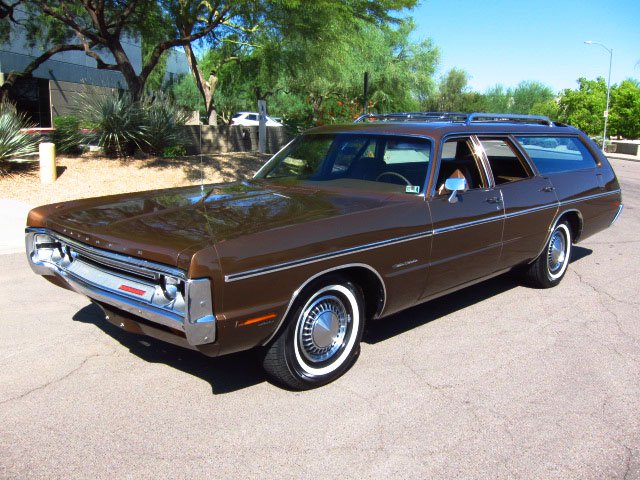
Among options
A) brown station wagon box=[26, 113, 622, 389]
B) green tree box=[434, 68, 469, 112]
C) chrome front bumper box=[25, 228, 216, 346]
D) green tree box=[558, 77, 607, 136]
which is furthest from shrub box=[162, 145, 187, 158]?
green tree box=[434, 68, 469, 112]

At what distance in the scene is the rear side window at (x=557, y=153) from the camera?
5961 mm

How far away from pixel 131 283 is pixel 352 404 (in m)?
1.52

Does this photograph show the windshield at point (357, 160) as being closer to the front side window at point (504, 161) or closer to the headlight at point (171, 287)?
the front side window at point (504, 161)

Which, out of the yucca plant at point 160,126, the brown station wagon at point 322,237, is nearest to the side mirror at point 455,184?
the brown station wagon at point 322,237

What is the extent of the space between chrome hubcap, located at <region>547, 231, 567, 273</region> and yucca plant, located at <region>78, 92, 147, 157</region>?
11.4 metres

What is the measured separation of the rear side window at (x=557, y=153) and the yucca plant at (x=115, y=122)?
1112 cm

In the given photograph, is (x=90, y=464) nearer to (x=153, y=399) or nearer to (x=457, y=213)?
(x=153, y=399)

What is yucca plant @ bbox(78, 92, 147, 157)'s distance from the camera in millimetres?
14820

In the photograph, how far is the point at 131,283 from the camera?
357 centimetres

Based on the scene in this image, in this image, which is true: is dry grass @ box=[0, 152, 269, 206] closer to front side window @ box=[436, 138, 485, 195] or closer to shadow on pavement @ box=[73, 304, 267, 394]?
front side window @ box=[436, 138, 485, 195]

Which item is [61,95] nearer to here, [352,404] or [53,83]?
[53,83]

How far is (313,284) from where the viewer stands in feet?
12.3

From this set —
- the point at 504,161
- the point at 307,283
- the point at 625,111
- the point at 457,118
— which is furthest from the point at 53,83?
the point at 625,111

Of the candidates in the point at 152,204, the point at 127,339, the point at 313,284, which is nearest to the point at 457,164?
the point at 313,284
